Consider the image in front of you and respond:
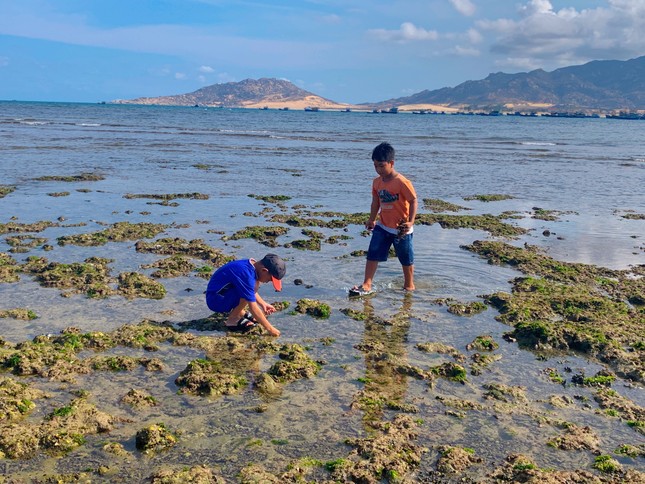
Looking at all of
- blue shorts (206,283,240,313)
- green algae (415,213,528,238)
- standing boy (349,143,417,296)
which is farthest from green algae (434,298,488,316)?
green algae (415,213,528,238)

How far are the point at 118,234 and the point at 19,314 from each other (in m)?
4.88

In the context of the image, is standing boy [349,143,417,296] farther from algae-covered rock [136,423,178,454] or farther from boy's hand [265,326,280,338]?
algae-covered rock [136,423,178,454]

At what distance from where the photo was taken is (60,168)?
23656mm

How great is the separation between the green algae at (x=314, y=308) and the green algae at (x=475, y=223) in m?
7.10

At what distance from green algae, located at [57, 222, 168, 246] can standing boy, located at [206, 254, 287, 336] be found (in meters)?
5.09

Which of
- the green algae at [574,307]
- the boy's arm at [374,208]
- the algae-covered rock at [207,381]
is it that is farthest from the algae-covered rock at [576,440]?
the boy's arm at [374,208]

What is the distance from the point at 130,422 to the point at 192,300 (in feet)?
11.9

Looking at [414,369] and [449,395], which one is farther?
[414,369]

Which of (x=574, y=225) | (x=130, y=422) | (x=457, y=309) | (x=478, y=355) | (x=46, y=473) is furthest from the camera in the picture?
(x=574, y=225)

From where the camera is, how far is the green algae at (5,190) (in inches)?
668

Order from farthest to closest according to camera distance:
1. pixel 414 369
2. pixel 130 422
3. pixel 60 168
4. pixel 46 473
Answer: pixel 60 168
pixel 414 369
pixel 130 422
pixel 46 473

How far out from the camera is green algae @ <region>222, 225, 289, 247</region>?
1251 cm

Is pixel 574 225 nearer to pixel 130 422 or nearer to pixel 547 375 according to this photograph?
pixel 547 375

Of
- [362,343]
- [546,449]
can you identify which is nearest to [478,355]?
[362,343]
